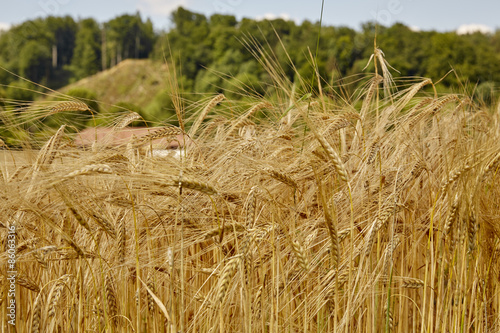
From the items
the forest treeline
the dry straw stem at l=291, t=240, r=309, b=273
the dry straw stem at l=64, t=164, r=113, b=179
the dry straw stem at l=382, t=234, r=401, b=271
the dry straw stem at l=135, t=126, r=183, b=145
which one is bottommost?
the dry straw stem at l=382, t=234, r=401, b=271

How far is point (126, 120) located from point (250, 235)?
1.06m

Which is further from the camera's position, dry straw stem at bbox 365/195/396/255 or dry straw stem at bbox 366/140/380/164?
dry straw stem at bbox 366/140/380/164

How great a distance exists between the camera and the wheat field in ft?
3.78

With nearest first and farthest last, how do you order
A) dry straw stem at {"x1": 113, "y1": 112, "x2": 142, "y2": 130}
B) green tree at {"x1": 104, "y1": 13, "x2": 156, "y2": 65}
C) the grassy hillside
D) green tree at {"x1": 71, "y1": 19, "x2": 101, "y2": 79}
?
dry straw stem at {"x1": 113, "y1": 112, "x2": 142, "y2": 130}
the grassy hillside
green tree at {"x1": 71, "y1": 19, "x2": 101, "y2": 79}
green tree at {"x1": 104, "y1": 13, "x2": 156, "y2": 65}

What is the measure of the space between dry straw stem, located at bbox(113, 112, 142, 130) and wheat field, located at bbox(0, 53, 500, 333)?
0.22 meters

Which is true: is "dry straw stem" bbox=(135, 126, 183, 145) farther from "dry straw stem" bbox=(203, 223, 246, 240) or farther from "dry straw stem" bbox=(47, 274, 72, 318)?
"dry straw stem" bbox=(47, 274, 72, 318)

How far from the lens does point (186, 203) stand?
129 cm

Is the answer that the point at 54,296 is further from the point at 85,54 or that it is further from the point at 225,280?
the point at 85,54

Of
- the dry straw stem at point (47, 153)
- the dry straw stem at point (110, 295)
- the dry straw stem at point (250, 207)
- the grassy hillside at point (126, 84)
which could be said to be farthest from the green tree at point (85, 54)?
the dry straw stem at point (250, 207)

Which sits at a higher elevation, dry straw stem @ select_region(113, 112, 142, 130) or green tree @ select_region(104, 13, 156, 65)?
green tree @ select_region(104, 13, 156, 65)

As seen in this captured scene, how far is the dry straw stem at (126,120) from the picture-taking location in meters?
1.91

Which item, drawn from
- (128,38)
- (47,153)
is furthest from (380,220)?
(128,38)

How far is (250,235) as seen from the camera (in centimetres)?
115

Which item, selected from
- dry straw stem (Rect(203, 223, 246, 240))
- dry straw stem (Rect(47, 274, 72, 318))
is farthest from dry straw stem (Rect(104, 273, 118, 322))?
dry straw stem (Rect(203, 223, 246, 240))
